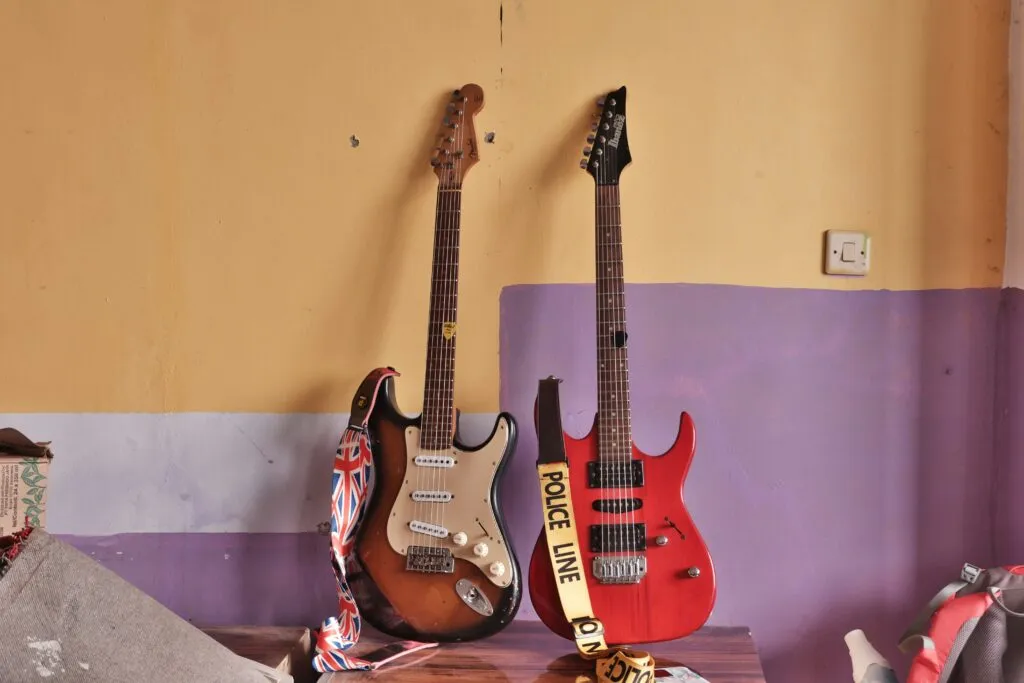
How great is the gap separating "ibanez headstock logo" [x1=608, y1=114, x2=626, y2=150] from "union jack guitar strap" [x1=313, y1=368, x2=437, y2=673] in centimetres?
63

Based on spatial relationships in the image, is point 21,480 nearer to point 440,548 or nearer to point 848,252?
point 440,548

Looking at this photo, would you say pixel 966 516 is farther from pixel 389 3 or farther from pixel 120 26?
pixel 120 26

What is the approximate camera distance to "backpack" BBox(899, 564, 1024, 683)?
138cm

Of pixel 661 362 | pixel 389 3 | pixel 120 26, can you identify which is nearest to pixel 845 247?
pixel 661 362

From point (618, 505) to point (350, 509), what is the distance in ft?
1.71

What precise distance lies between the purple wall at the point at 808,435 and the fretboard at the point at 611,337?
10cm

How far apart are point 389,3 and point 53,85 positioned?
738 millimetres

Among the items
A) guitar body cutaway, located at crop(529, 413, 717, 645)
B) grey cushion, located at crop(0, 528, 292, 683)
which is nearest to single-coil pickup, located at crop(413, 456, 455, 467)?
guitar body cutaway, located at crop(529, 413, 717, 645)

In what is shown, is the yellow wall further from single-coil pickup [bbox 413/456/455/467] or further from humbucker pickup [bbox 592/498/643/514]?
humbucker pickup [bbox 592/498/643/514]

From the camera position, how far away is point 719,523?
168 cm

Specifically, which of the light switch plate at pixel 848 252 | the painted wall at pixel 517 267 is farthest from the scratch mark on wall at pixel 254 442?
the light switch plate at pixel 848 252

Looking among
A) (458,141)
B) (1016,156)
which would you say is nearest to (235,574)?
(458,141)

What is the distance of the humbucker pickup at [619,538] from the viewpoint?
153 centimetres

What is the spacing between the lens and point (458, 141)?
1.64 metres
